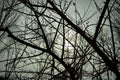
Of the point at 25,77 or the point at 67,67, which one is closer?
the point at 67,67

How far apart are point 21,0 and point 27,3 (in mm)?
86

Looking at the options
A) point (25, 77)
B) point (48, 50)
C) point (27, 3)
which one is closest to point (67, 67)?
point (48, 50)

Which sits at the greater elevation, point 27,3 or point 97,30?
point 27,3

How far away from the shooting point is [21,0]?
74.0 inches

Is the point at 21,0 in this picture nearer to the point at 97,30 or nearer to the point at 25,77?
the point at 97,30

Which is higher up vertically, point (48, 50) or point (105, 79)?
point (48, 50)

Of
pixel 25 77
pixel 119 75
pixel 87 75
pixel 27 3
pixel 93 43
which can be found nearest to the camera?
pixel 93 43

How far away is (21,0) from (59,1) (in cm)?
98

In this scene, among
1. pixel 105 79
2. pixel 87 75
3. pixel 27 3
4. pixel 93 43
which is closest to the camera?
pixel 93 43

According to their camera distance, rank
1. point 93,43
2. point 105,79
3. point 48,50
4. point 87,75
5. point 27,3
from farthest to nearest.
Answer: point 105,79
point 87,75
point 48,50
point 27,3
point 93,43

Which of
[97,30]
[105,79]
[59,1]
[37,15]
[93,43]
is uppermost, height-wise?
[59,1]

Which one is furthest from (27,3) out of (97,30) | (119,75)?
(119,75)

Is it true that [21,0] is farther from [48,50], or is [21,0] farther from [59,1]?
[59,1]

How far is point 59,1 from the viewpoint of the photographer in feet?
8.96
